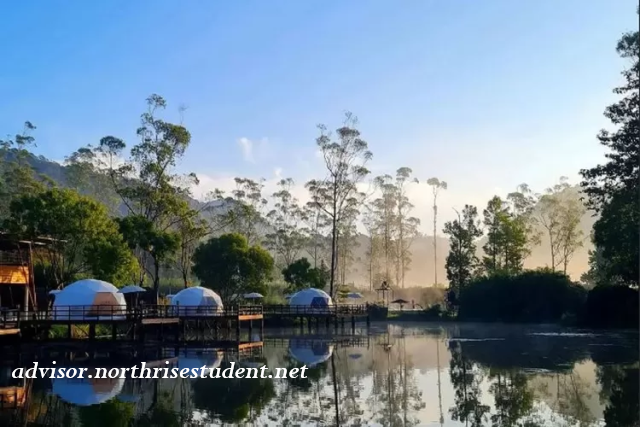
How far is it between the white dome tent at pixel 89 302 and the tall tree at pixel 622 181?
87.4 ft

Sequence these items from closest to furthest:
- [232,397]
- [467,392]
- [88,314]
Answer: [232,397]
[467,392]
[88,314]

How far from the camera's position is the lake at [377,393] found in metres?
15.3

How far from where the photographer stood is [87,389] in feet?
66.3

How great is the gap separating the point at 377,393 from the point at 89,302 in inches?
774

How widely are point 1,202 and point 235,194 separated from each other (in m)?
24.1

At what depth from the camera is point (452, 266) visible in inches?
2552

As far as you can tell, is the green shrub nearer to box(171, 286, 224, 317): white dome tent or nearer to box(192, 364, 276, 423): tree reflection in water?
box(171, 286, 224, 317): white dome tent

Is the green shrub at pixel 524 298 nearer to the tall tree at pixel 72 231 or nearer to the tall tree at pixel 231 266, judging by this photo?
the tall tree at pixel 231 266

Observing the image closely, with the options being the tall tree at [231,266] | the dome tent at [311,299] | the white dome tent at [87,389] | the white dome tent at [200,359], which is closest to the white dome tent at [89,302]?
the white dome tent at [200,359]

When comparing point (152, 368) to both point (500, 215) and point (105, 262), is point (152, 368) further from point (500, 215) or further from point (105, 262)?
point (500, 215)

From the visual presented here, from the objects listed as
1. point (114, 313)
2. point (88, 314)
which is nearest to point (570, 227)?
point (114, 313)

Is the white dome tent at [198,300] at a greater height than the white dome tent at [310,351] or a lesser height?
greater

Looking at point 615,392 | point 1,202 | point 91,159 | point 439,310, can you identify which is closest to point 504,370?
point 615,392

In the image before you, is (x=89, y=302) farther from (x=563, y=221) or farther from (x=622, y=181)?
(x=563, y=221)
